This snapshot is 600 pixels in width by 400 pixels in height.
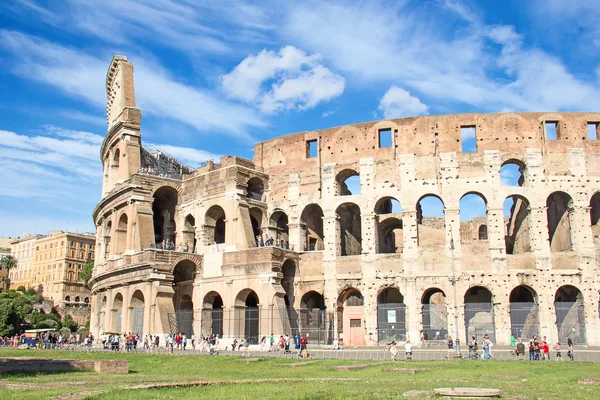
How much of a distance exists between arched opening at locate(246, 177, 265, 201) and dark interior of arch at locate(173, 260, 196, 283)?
Result: 17.3 ft

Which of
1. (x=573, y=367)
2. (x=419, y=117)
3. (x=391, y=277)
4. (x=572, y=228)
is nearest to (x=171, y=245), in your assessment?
(x=391, y=277)

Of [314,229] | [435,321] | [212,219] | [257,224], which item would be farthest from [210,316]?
[435,321]

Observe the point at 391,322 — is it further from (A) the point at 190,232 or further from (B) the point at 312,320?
Result: (A) the point at 190,232

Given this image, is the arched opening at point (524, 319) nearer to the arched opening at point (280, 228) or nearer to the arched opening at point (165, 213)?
the arched opening at point (280, 228)

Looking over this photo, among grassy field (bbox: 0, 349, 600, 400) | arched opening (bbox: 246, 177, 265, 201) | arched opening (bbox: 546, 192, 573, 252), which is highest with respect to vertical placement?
arched opening (bbox: 246, 177, 265, 201)

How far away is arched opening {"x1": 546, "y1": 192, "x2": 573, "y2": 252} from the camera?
31.8 m

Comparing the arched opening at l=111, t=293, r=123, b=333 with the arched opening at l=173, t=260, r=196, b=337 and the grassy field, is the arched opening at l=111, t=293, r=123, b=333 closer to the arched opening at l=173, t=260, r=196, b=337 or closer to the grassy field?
the arched opening at l=173, t=260, r=196, b=337

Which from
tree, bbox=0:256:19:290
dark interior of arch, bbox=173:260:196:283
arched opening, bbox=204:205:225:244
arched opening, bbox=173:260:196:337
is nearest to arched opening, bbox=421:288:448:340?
arched opening, bbox=204:205:225:244

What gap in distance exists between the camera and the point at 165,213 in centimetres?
4016

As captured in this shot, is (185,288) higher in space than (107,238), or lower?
lower

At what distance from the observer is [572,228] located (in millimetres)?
31016

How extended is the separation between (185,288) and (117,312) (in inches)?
175

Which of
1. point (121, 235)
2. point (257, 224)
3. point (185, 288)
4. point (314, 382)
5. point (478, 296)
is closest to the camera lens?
point (314, 382)

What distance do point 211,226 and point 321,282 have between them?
7.71 metres
